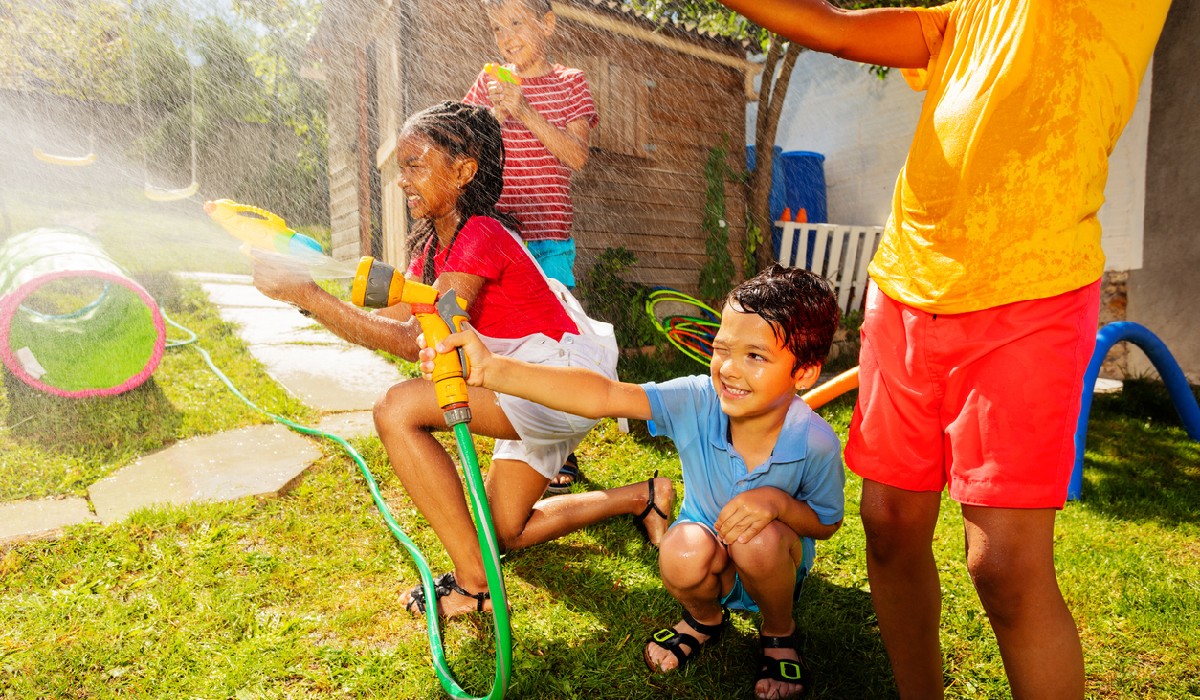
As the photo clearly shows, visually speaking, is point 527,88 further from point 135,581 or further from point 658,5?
point 658,5

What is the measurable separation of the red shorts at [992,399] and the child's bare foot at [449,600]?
121 cm

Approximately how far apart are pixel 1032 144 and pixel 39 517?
3.29 m

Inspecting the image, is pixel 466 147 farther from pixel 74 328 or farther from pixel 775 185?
pixel 775 185

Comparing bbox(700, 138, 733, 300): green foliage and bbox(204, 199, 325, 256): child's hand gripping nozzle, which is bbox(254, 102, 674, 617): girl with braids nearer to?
bbox(204, 199, 325, 256): child's hand gripping nozzle

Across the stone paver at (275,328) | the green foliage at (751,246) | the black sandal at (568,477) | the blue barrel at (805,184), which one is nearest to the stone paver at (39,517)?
the black sandal at (568,477)

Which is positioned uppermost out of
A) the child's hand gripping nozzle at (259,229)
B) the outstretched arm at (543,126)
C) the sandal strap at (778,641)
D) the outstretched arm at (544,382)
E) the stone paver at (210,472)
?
the outstretched arm at (543,126)

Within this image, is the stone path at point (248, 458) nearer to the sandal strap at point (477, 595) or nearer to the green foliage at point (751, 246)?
the sandal strap at point (477, 595)

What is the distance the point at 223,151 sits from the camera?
13922mm

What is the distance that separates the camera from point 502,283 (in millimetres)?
2215

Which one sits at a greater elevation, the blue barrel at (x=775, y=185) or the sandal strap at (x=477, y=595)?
the blue barrel at (x=775, y=185)

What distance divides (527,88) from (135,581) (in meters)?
2.31

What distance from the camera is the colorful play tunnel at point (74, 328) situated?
3.63 meters

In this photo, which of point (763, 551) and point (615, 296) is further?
point (615, 296)

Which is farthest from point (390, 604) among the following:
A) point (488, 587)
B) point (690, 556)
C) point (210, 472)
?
point (210, 472)
